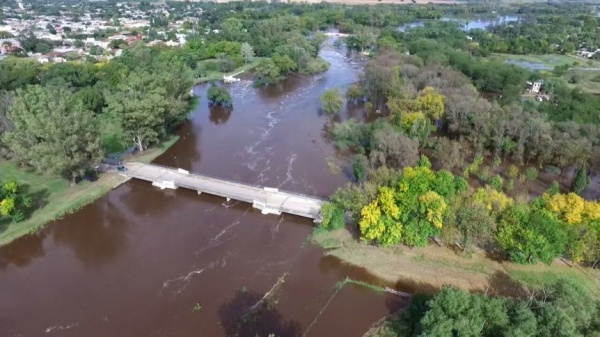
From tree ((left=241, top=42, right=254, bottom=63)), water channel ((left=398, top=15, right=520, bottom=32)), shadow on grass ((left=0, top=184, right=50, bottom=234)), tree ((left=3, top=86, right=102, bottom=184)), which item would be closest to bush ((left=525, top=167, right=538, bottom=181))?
tree ((left=3, top=86, right=102, bottom=184))

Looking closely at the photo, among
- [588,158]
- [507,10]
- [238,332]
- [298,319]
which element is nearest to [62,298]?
[238,332]

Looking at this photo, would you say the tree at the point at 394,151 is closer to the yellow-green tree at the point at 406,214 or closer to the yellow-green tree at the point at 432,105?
the yellow-green tree at the point at 406,214

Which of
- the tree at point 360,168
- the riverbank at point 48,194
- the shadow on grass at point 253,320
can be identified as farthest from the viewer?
the tree at point 360,168

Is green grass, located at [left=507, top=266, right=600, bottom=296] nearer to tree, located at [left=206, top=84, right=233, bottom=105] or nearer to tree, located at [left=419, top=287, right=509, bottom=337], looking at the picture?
tree, located at [left=419, top=287, right=509, bottom=337]

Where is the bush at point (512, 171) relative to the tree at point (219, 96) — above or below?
below

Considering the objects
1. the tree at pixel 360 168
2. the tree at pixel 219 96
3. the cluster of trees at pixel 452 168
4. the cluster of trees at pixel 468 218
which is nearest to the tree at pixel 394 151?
the cluster of trees at pixel 452 168

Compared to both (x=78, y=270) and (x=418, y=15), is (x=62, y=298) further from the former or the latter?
(x=418, y=15)
